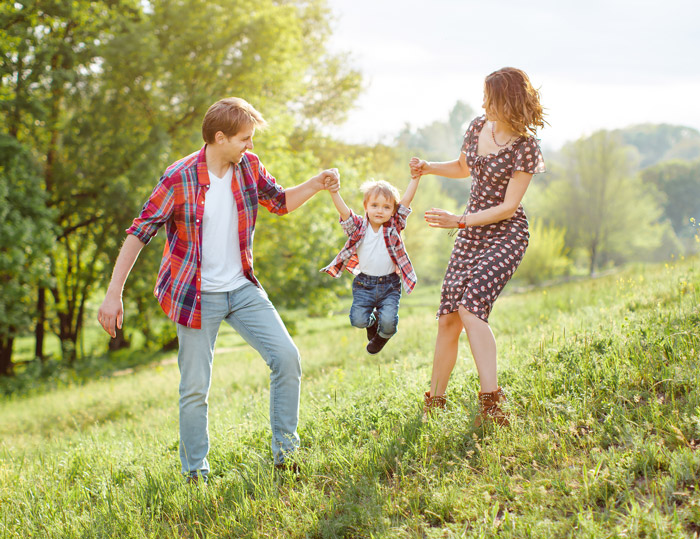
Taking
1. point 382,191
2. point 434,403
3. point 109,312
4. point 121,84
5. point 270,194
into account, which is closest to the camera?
point 109,312

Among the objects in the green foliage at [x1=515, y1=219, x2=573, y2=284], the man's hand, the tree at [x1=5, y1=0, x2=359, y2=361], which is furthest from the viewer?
the green foliage at [x1=515, y1=219, x2=573, y2=284]

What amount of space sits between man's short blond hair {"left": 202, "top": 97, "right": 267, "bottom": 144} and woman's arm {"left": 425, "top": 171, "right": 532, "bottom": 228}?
4.52ft

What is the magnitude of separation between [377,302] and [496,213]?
1.31 m

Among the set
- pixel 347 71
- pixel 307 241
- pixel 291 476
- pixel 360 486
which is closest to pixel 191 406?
pixel 291 476

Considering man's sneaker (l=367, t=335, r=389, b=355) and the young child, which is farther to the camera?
man's sneaker (l=367, t=335, r=389, b=355)

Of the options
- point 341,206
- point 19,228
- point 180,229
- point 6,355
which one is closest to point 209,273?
point 180,229

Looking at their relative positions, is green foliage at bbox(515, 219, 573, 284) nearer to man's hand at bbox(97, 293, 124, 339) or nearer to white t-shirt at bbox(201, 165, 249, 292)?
white t-shirt at bbox(201, 165, 249, 292)

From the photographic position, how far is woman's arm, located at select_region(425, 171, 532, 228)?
11.8 ft

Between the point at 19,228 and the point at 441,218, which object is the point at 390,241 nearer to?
the point at 441,218

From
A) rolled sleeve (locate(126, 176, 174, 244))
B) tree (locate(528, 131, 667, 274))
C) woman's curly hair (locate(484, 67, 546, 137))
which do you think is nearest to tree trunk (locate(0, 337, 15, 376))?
rolled sleeve (locate(126, 176, 174, 244))

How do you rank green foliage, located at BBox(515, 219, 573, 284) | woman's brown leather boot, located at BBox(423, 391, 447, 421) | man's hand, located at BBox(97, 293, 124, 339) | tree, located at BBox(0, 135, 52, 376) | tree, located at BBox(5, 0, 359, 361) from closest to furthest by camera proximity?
man's hand, located at BBox(97, 293, 124, 339), woman's brown leather boot, located at BBox(423, 391, 447, 421), tree, located at BBox(0, 135, 52, 376), tree, located at BBox(5, 0, 359, 361), green foliage, located at BBox(515, 219, 573, 284)

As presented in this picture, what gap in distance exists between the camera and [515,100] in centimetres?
354

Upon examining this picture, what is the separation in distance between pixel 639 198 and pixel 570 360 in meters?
44.2

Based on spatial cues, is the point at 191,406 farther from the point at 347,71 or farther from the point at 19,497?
the point at 347,71
